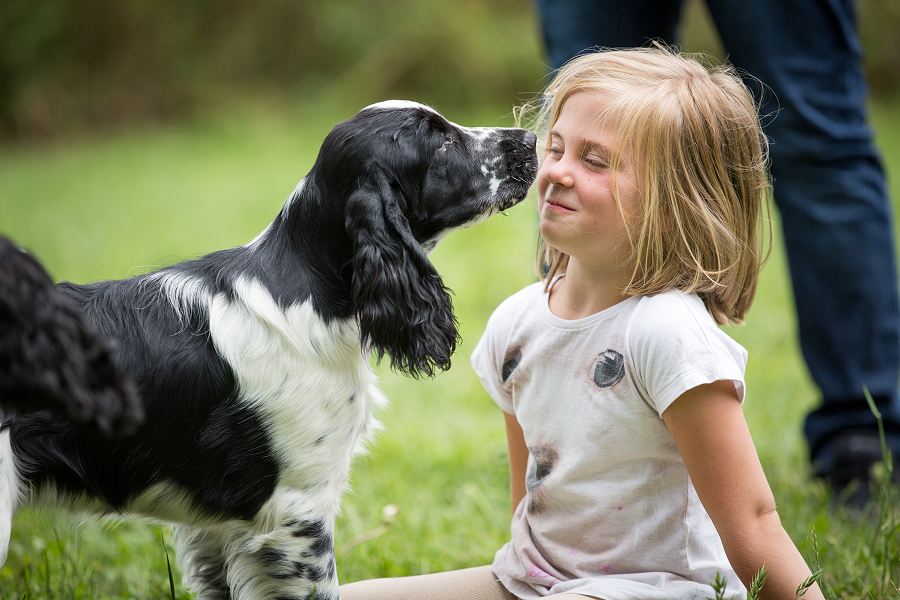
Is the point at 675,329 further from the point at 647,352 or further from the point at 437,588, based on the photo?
the point at 437,588

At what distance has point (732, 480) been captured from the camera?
5.52 ft

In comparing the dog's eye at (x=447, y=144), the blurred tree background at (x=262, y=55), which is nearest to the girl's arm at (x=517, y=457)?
the dog's eye at (x=447, y=144)

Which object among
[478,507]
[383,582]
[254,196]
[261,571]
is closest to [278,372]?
[261,571]

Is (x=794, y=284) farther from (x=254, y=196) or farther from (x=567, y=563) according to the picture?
(x=254, y=196)

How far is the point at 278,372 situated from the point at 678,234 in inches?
38.1

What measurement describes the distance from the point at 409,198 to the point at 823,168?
5.17ft

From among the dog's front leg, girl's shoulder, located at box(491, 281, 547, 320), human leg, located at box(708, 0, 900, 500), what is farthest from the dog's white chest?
human leg, located at box(708, 0, 900, 500)

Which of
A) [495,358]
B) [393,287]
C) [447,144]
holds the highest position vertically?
[447,144]

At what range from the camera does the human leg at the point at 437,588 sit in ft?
6.69

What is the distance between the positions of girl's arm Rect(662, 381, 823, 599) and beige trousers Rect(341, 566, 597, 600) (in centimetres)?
61

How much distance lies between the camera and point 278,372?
6.17 ft

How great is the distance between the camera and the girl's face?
1833 millimetres

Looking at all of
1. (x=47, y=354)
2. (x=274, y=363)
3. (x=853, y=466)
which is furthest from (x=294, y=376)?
(x=853, y=466)

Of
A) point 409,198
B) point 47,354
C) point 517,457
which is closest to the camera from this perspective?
point 47,354
